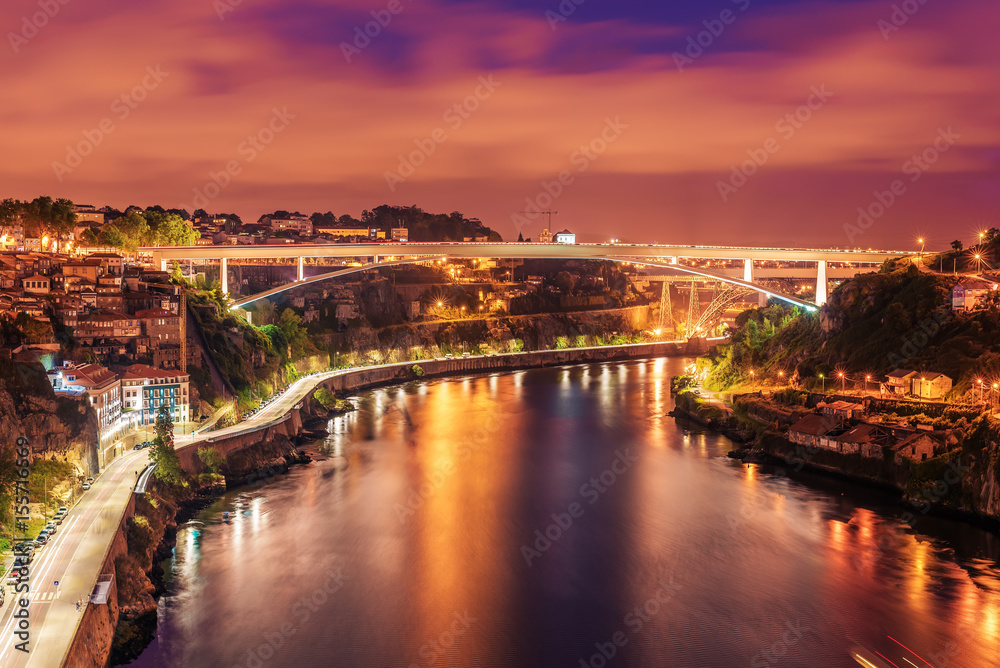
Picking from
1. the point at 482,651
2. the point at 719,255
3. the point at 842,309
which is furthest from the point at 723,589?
the point at 719,255

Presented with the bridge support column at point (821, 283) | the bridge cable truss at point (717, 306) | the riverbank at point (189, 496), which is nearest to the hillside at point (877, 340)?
the bridge support column at point (821, 283)

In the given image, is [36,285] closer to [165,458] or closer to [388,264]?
[165,458]

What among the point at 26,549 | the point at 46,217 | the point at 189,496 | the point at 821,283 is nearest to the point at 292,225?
the point at 46,217

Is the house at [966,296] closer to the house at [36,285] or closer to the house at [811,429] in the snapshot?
the house at [811,429]

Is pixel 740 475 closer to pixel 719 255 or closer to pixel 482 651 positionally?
pixel 482 651

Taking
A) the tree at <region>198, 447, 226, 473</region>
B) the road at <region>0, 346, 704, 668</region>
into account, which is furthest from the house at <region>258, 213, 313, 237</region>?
the road at <region>0, 346, 704, 668</region>

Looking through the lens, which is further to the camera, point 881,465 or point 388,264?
point 388,264
